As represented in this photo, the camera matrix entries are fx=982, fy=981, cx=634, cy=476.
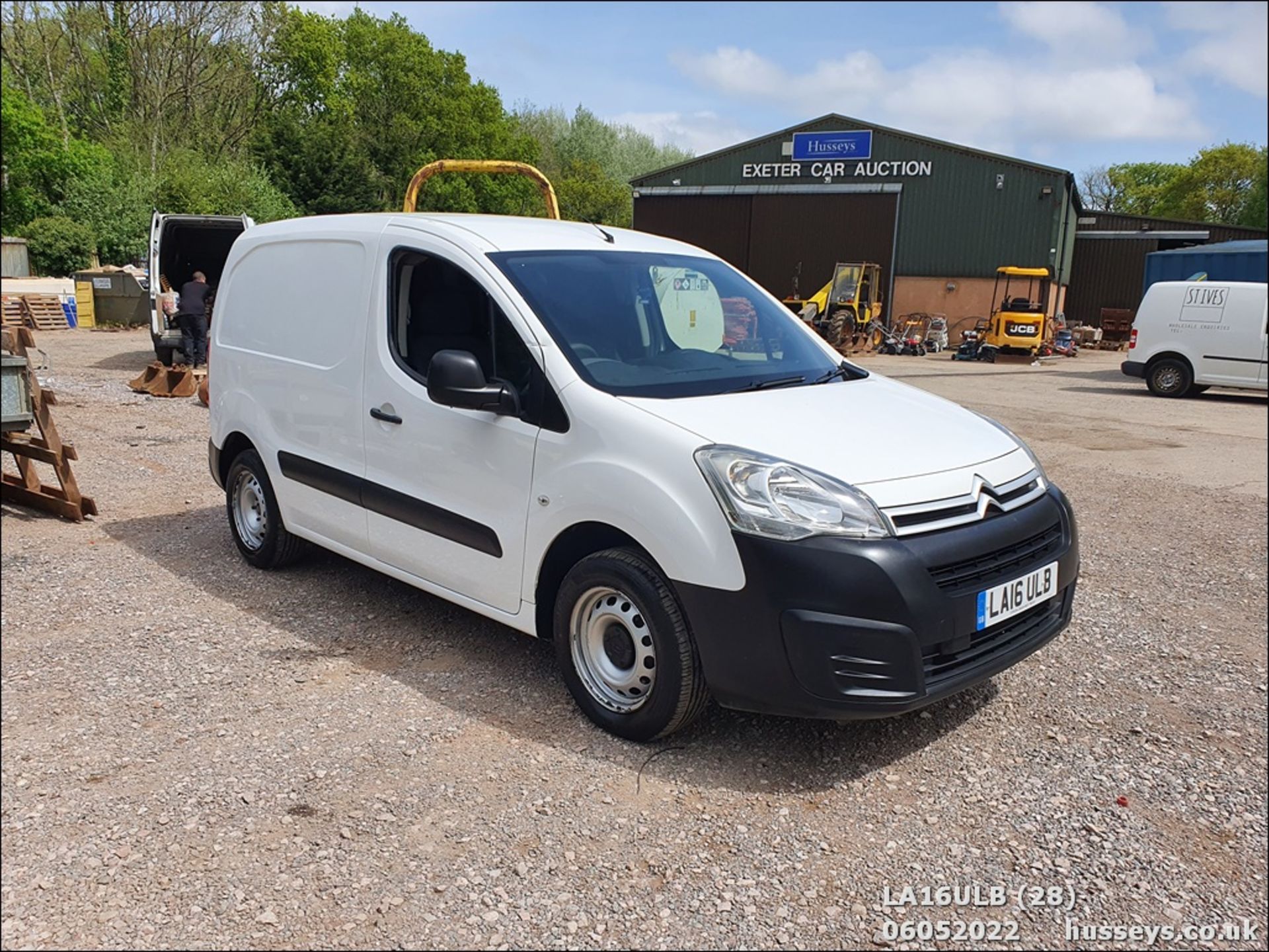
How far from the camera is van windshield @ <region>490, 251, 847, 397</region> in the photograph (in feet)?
12.3

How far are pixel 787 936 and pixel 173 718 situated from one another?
218 cm

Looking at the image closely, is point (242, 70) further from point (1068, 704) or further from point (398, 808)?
point (1068, 704)

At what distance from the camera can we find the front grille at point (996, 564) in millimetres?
3111

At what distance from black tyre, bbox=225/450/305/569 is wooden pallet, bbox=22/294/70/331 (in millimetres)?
20280

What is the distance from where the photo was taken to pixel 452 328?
13.7ft

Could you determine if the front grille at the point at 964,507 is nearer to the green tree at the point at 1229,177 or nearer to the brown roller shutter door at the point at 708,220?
the green tree at the point at 1229,177

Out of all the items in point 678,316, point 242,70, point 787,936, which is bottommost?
point 787,936

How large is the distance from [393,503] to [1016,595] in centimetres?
253

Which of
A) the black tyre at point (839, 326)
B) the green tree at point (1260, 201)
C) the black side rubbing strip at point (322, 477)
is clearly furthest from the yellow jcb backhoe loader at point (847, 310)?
the green tree at point (1260, 201)

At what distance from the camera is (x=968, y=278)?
28.5m

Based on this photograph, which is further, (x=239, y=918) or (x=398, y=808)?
(x=398, y=808)

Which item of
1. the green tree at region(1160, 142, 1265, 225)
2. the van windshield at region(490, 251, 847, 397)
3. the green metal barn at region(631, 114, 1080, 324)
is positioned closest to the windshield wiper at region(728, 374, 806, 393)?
the van windshield at region(490, 251, 847, 397)

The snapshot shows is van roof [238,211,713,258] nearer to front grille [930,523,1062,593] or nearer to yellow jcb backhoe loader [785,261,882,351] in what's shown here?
front grille [930,523,1062,593]

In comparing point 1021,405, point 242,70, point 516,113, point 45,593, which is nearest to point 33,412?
point 242,70
